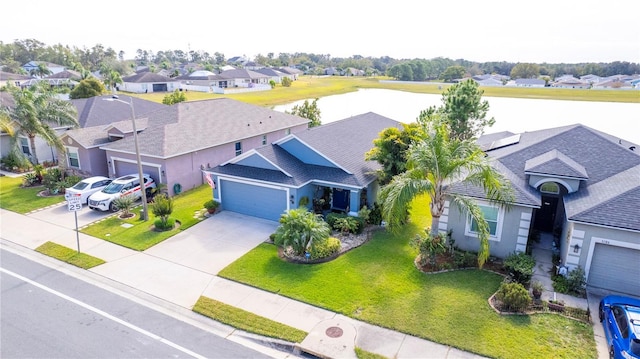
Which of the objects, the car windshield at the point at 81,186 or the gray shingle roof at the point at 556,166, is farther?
the car windshield at the point at 81,186

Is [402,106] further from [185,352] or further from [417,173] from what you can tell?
[185,352]

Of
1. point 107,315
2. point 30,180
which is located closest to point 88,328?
point 107,315

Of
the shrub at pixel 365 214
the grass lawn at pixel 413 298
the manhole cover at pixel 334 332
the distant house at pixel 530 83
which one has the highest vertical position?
the distant house at pixel 530 83

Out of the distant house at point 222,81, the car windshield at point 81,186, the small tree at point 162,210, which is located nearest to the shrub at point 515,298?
the small tree at point 162,210

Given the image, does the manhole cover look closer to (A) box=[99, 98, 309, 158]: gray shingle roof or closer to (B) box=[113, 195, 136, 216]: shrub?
(B) box=[113, 195, 136, 216]: shrub

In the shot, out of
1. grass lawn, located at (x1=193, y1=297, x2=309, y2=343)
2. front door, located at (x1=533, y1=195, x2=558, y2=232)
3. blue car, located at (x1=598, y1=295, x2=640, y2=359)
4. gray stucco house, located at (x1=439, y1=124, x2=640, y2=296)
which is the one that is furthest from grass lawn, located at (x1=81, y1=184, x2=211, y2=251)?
blue car, located at (x1=598, y1=295, x2=640, y2=359)

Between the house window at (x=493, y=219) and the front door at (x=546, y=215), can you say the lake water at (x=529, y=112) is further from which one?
the house window at (x=493, y=219)
